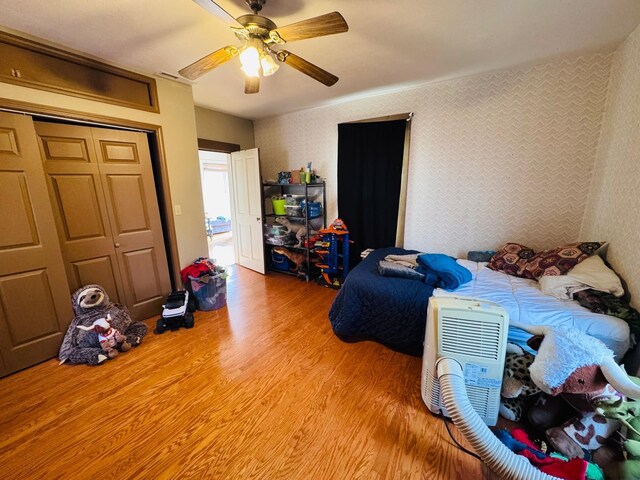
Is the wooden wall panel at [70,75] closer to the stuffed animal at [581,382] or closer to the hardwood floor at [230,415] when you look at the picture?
the hardwood floor at [230,415]

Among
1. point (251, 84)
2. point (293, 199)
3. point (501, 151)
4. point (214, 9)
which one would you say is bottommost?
point (293, 199)

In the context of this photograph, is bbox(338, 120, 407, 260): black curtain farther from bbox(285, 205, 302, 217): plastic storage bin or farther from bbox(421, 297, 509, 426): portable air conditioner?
bbox(421, 297, 509, 426): portable air conditioner

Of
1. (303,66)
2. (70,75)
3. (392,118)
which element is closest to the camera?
Result: (303,66)

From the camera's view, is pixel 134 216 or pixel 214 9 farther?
pixel 134 216

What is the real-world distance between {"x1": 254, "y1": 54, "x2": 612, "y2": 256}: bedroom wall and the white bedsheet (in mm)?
722

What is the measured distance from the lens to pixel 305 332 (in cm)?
236

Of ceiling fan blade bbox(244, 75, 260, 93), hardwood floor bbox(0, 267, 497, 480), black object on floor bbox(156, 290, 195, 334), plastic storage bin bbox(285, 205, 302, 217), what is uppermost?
ceiling fan blade bbox(244, 75, 260, 93)

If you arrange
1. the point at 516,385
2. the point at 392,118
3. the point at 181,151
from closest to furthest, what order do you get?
the point at 516,385 → the point at 181,151 → the point at 392,118

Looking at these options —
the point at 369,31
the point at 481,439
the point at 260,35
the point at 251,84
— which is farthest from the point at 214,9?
the point at 481,439

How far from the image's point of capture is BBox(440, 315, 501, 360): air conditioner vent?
1.30 metres

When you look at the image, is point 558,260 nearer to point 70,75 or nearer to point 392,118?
point 392,118

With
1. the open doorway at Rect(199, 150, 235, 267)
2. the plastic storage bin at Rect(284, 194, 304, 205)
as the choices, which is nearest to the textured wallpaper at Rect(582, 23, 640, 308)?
the plastic storage bin at Rect(284, 194, 304, 205)

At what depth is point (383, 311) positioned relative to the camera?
199 cm

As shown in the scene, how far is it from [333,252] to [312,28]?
2440 mm
